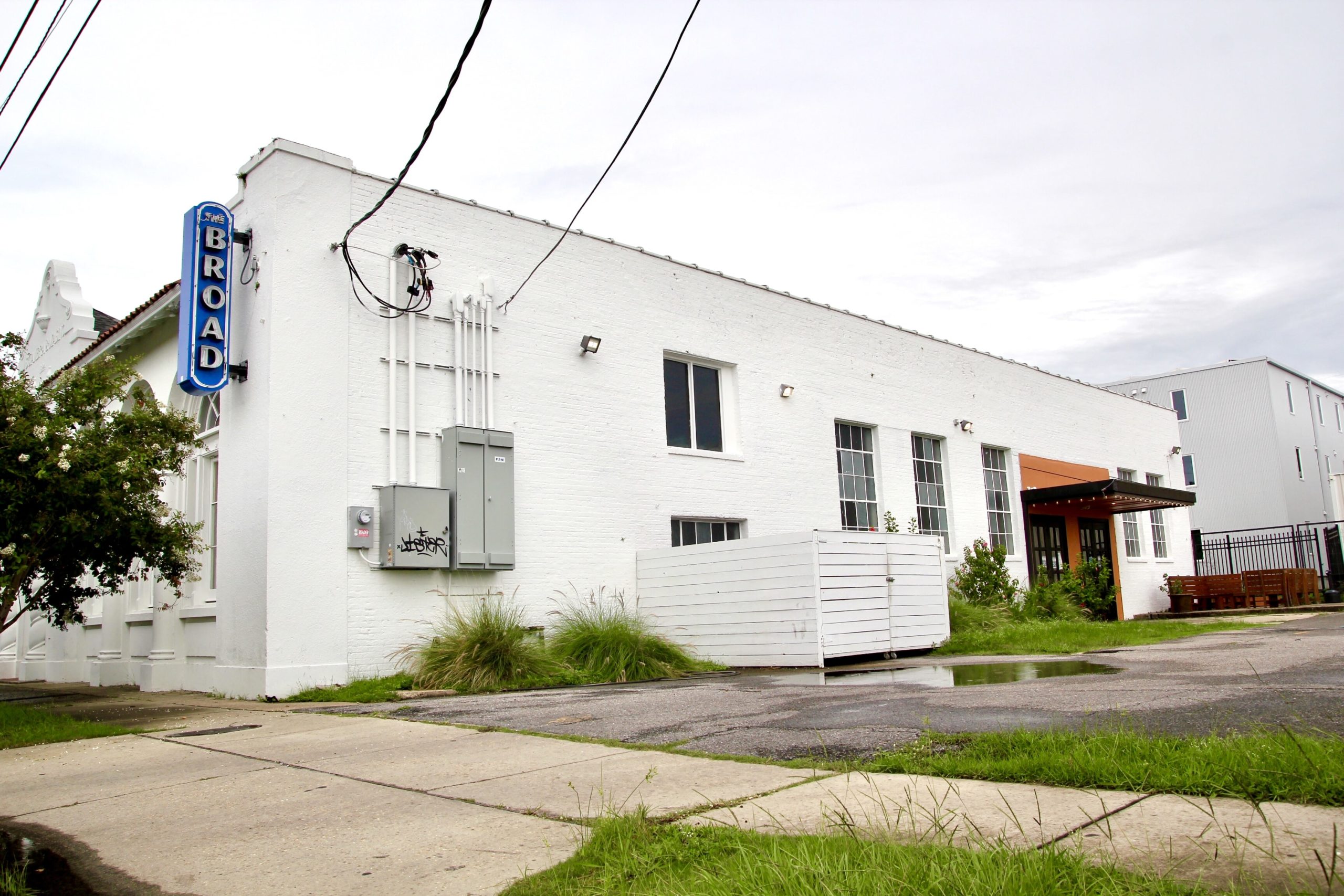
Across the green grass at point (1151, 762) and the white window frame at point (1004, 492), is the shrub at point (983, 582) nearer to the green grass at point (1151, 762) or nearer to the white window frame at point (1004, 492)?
the white window frame at point (1004, 492)

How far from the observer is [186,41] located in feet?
26.5

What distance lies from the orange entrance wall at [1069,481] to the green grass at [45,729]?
58.8ft

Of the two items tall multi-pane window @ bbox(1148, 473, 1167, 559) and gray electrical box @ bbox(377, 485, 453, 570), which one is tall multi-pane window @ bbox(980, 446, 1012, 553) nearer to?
tall multi-pane window @ bbox(1148, 473, 1167, 559)

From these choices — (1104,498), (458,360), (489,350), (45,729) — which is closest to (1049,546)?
(1104,498)

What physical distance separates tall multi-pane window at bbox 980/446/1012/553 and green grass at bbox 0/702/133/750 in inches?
644

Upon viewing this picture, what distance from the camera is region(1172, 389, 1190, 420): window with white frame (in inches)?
1485

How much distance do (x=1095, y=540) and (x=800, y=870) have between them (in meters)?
22.5

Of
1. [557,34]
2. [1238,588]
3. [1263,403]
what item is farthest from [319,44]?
[1263,403]

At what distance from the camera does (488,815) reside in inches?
146

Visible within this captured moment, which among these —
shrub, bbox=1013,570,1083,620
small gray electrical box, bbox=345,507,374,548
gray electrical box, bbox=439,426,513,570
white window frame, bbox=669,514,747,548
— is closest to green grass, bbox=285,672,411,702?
small gray electrical box, bbox=345,507,374,548

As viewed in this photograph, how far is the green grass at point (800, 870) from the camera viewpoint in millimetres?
2271

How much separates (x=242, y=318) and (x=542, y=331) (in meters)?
3.76

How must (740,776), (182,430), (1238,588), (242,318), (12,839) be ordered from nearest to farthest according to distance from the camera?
(12,839)
(740,776)
(182,430)
(242,318)
(1238,588)

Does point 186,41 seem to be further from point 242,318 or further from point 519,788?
point 519,788
